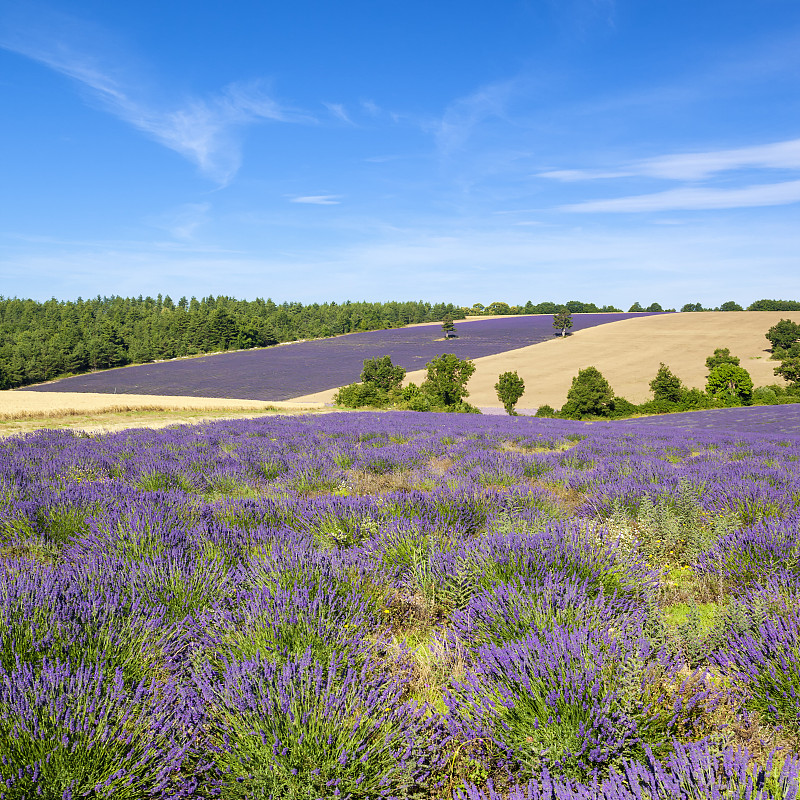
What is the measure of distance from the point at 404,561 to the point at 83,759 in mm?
1913

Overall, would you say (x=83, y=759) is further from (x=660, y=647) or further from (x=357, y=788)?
→ (x=660, y=647)

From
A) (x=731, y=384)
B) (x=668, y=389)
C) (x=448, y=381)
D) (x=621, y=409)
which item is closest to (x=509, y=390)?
(x=448, y=381)

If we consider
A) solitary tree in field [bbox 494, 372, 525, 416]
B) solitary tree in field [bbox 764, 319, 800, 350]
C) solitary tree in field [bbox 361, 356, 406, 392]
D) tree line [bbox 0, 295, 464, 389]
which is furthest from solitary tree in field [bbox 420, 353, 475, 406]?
tree line [bbox 0, 295, 464, 389]

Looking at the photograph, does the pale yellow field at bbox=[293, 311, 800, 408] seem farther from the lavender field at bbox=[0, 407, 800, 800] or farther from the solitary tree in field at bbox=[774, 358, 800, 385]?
the lavender field at bbox=[0, 407, 800, 800]

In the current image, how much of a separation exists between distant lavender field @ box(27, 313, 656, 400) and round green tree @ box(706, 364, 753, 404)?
34932 millimetres

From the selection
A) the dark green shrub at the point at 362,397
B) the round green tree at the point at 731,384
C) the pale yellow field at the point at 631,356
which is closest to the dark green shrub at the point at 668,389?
the round green tree at the point at 731,384

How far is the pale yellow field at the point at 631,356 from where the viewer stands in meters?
48.7

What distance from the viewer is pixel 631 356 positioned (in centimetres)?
6338

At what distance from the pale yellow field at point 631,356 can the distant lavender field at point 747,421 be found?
55.9 feet

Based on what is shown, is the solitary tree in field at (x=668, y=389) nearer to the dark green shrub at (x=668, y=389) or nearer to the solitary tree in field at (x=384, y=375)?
the dark green shrub at (x=668, y=389)

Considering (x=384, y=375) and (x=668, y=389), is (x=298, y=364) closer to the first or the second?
(x=384, y=375)

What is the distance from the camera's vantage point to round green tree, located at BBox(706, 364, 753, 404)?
3638 cm

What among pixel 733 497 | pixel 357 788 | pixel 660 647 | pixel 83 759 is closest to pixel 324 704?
pixel 357 788

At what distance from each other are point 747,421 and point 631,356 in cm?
4342
